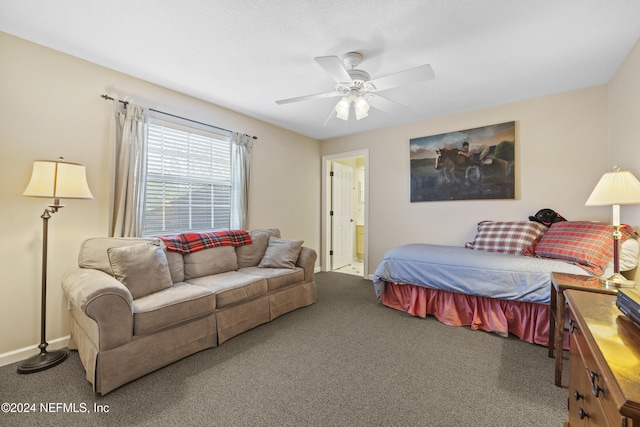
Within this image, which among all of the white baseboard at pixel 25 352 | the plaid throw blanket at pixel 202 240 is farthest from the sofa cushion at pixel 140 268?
the white baseboard at pixel 25 352

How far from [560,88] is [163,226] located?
15.3 feet

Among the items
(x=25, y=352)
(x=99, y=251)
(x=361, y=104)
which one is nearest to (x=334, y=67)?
(x=361, y=104)

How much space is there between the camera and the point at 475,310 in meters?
2.67

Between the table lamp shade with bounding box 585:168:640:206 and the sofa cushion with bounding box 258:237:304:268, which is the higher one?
the table lamp shade with bounding box 585:168:640:206

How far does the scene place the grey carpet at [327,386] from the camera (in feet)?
5.02

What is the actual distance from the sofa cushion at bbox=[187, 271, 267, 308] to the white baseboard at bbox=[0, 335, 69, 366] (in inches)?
42.2

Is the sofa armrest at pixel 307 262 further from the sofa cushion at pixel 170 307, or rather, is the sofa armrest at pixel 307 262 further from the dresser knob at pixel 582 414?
the dresser knob at pixel 582 414

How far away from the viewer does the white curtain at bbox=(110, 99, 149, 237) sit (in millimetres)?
2570

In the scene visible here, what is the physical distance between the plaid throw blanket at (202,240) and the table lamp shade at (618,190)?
323cm

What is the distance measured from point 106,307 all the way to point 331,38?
2.45 meters

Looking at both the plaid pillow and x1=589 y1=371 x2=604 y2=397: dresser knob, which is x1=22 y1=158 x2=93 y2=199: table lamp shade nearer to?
x1=589 y1=371 x2=604 y2=397: dresser knob

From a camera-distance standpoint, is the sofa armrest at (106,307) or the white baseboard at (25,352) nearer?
the sofa armrest at (106,307)

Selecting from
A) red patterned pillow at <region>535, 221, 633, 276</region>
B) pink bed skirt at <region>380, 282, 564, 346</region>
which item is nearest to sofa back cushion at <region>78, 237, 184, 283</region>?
pink bed skirt at <region>380, 282, 564, 346</region>

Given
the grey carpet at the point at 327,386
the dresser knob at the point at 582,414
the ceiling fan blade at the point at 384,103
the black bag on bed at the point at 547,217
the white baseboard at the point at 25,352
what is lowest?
the grey carpet at the point at 327,386
